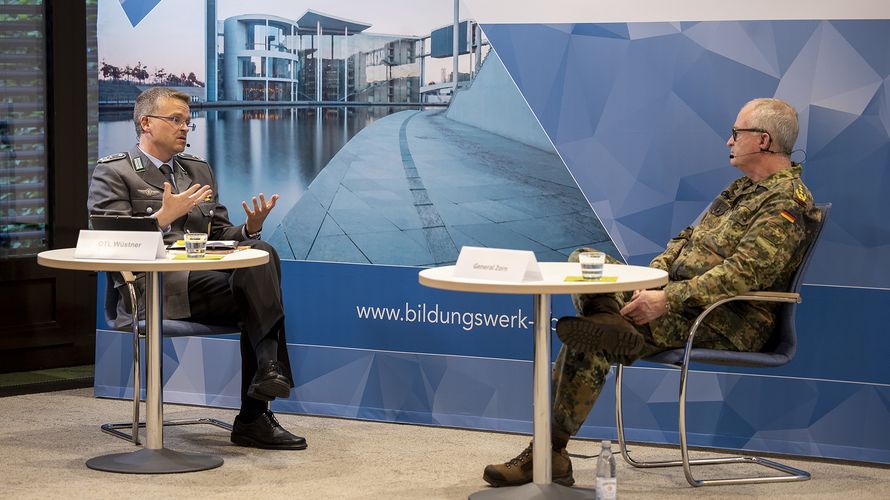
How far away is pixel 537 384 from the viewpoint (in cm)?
353

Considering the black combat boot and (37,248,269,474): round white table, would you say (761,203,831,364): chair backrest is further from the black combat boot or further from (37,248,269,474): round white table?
(37,248,269,474): round white table

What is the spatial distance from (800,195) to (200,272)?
2.17 m

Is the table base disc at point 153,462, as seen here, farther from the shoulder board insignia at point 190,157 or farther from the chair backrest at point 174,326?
the shoulder board insignia at point 190,157

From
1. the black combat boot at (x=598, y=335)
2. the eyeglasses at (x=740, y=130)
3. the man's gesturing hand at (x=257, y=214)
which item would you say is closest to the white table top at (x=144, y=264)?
the man's gesturing hand at (x=257, y=214)

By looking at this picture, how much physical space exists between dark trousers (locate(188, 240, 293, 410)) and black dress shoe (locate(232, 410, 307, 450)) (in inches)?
2.5

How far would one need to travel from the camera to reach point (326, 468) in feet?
13.6

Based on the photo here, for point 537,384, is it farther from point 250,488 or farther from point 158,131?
point 158,131

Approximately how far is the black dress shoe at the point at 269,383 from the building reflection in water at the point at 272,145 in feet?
3.51

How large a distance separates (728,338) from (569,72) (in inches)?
51.2

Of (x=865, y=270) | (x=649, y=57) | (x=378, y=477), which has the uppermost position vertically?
(x=649, y=57)

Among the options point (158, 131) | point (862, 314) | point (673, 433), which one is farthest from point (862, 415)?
point (158, 131)

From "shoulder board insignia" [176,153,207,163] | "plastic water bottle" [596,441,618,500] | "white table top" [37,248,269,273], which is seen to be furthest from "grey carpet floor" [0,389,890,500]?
"shoulder board insignia" [176,153,207,163]

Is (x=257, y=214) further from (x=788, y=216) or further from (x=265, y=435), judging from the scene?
(x=788, y=216)

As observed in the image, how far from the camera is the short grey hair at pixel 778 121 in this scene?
13.3 ft
